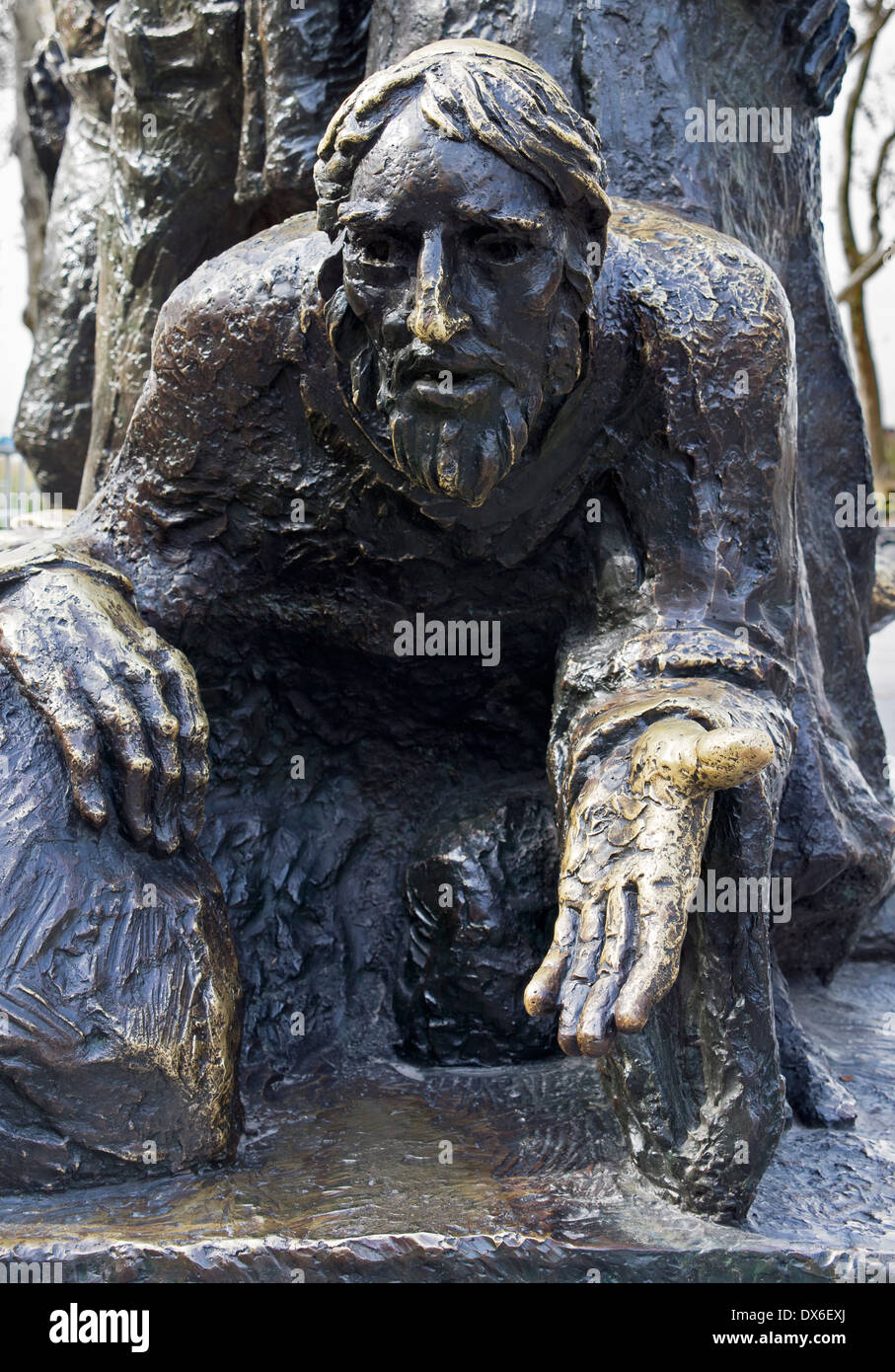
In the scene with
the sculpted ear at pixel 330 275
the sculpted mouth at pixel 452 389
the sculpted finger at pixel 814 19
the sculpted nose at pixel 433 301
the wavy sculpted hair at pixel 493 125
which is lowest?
the sculpted mouth at pixel 452 389

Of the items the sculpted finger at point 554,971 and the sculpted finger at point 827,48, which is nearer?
the sculpted finger at point 554,971

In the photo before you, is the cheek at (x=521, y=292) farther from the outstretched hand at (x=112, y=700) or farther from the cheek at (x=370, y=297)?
the outstretched hand at (x=112, y=700)

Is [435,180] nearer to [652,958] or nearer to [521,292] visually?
[521,292]

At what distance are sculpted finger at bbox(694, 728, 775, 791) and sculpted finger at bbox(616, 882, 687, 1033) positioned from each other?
0.54ft

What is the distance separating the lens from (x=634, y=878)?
2154 mm

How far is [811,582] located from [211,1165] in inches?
74.5

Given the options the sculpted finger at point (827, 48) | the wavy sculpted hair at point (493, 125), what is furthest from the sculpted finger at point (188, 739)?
the sculpted finger at point (827, 48)

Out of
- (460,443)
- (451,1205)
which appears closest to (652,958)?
(451,1205)

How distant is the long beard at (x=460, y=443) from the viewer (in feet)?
7.75

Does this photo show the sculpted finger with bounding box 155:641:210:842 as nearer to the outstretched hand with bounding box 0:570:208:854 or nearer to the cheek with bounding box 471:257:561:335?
the outstretched hand with bounding box 0:570:208:854

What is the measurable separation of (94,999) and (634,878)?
0.85 meters

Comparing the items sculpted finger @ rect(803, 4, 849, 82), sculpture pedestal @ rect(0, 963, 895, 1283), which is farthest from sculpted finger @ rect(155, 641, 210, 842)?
sculpted finger @ rect(803, 4, 849, 82)

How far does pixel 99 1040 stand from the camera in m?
2.43
